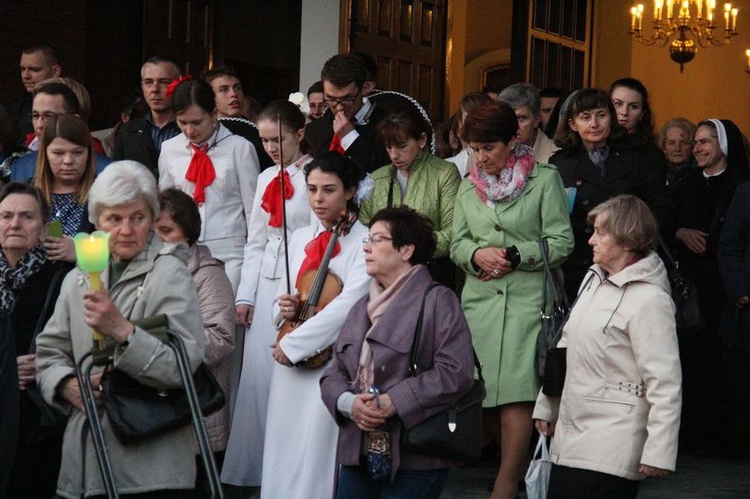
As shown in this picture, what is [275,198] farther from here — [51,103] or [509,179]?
[51,103]

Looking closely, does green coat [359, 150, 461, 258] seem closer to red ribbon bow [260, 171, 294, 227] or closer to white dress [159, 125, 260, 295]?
red ribbon bow [260, 171, 294, 227]

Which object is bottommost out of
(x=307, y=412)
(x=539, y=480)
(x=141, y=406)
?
(x=539, y=480)

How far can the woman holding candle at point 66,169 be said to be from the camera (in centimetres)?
662

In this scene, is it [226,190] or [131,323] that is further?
[226,190]

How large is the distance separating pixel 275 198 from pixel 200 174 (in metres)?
0.54

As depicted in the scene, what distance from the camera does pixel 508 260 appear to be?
22.1ft

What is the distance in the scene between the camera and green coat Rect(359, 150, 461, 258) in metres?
7.23

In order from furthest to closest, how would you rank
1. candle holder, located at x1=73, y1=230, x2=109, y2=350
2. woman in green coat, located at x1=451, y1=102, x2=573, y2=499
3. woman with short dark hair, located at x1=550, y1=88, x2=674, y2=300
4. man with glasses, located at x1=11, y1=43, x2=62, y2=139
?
man with glasses, located at x1=11, y1=43, x2=62, y2=139
woman with short dark hair, located at x1=550, y1=88, x2=674, y2=300
woman in green coat, located at x1=451, y1=102, x2=573, y2=499
candle holder, located at x1=73, y1=230, x2=109, y2=350

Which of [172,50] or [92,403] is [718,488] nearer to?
[92,403]

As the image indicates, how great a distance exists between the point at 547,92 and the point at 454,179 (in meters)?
3.03

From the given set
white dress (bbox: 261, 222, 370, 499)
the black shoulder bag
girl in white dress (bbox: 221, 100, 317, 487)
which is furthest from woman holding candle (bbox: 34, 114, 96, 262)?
the black shoulder bag

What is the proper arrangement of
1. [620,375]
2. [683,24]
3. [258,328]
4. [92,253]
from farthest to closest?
[683,24]
[258,328]
[620,375]
[92,253]

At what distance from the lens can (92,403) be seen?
446 cm

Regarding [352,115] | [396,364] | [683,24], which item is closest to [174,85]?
[352,115]
